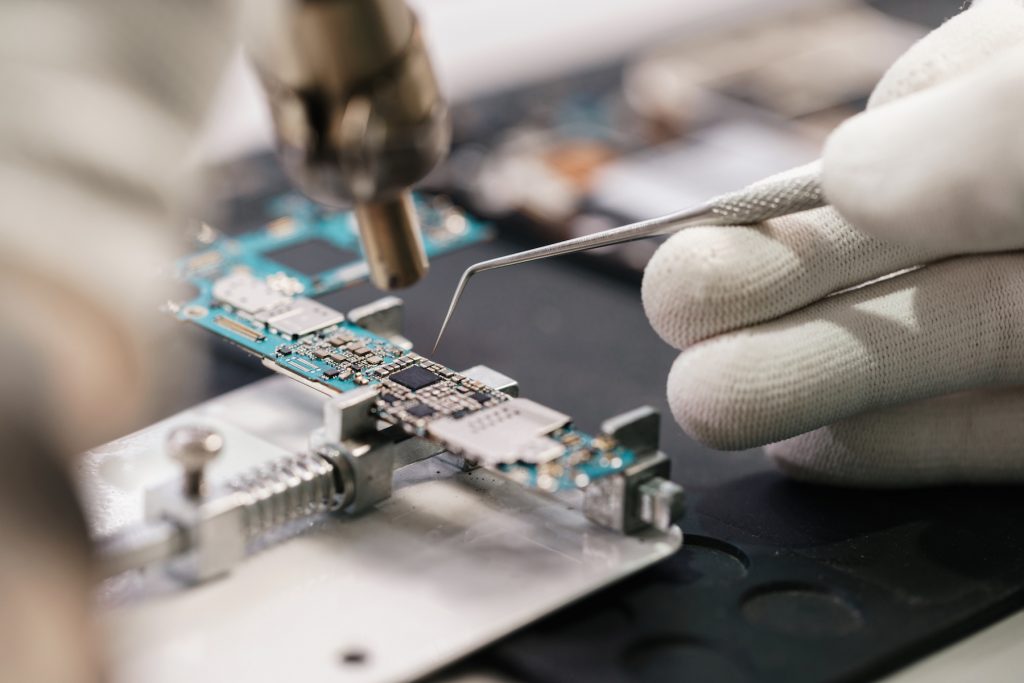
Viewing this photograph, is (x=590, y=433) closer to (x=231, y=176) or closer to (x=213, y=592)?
(x=213, y=592)

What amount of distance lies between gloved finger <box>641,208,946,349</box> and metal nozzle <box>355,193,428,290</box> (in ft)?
0.75

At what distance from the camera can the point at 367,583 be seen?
90 cm

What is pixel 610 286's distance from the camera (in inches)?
54.3

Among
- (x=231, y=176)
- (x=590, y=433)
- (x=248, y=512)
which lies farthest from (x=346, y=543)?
(x=231, y=176)

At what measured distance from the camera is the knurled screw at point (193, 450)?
0.85m

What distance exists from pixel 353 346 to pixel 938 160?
0.44 metres

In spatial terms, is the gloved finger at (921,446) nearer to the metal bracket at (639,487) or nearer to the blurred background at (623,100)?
the metal bracket at (639,487)

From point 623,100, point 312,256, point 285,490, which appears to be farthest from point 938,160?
point 623,100

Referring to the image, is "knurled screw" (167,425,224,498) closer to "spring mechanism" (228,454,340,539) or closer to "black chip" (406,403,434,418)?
"spring mechanism" (228,454,340,539)

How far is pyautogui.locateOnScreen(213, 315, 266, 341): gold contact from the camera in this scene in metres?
1.12

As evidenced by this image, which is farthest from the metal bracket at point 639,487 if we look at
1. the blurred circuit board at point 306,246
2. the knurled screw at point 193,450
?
the blurred circuit board at point 306,246

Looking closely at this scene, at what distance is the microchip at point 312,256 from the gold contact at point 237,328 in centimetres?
20

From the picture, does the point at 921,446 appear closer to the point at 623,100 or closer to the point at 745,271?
the point at 745,271

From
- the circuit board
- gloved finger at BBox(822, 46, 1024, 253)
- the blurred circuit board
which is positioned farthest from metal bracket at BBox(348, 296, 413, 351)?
gloved finger at BBox(822, 46, 1024, 253)
